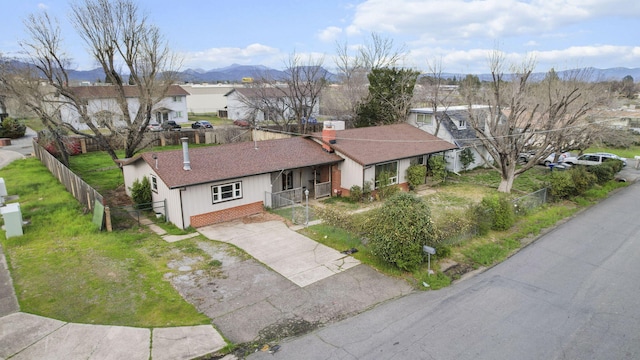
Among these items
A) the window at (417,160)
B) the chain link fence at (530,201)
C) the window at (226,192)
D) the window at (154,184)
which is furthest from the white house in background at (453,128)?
the window at (154,184)

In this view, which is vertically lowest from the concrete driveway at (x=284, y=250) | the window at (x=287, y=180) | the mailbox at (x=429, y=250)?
the concrete driveway at (x=284, y=250)

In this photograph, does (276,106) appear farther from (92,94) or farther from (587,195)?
(587,195)

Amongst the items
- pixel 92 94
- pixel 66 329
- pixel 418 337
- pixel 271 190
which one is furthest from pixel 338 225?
pixel 92 94

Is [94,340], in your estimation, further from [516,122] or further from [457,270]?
[516,122]

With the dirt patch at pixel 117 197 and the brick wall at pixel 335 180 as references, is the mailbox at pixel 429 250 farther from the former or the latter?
the dirt patch at pixel 117 197

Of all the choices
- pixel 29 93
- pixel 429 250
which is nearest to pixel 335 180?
pixel 429 250
